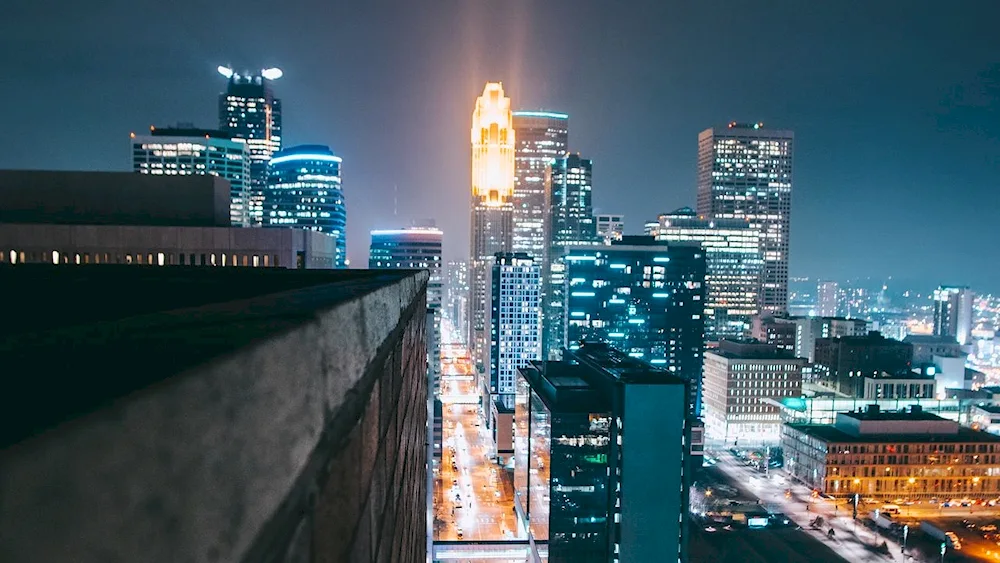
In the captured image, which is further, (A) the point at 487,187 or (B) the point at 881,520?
(A) the point at 487,187

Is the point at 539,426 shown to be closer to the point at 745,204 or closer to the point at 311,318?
the point at 311,318

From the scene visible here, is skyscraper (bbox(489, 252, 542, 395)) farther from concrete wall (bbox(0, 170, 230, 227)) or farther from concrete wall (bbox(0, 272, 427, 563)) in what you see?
concrete wall (bbox(0, 272, 427, 563))

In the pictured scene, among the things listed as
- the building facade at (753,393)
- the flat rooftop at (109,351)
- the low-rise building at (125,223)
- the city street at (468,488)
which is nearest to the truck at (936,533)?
the building facade at (753,393)

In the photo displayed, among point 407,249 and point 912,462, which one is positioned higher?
point 407,249

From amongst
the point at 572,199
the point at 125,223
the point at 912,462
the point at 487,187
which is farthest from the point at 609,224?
the point at 125,223

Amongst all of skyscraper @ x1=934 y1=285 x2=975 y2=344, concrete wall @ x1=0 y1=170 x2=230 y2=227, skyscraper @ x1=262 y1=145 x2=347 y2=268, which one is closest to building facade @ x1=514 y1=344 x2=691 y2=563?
concrete wall @ x1=0 y1=170 x2=230 y2=227

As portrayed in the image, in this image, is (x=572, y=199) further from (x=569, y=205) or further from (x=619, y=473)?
(x=619, y=473)

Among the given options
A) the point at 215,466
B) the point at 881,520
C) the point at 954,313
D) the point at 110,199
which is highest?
the point at 110,199

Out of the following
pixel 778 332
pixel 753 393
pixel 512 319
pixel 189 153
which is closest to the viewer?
pixel 753 393
